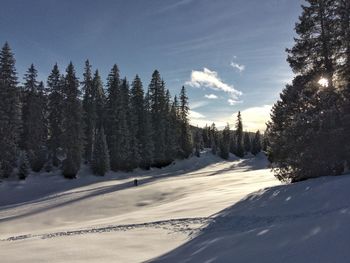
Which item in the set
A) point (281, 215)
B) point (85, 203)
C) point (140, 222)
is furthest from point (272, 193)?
point (85, 203)

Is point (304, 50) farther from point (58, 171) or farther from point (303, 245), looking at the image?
point (58, 171)

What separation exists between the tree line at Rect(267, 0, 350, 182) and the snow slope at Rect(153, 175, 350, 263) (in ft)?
12.1

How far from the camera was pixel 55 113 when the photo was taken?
55.8 metres

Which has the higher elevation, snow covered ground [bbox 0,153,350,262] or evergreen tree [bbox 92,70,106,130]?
evergreen tree [bbox 92,70,106,130]

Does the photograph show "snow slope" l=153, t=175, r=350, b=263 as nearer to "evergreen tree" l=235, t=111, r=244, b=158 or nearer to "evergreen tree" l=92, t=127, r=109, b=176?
"evergreen tree" l=92, t=127, r=109, b=176

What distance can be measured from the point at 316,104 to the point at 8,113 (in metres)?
38.3

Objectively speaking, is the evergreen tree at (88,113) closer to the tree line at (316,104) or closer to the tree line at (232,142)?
the tree line at (316,104)

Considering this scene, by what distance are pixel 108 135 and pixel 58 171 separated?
12.1 metres

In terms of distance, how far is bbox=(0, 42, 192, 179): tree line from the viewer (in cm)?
4700

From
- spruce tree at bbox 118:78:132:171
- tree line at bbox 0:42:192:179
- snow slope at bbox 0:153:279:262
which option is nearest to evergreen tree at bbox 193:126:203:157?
tree line at bbox 0:42:192:179

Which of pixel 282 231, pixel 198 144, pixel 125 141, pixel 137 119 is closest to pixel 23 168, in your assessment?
pixel 125 141

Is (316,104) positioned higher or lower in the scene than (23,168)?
higher

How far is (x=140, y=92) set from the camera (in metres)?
68.2

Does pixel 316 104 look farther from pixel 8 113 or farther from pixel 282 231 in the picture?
pixel 8 113
